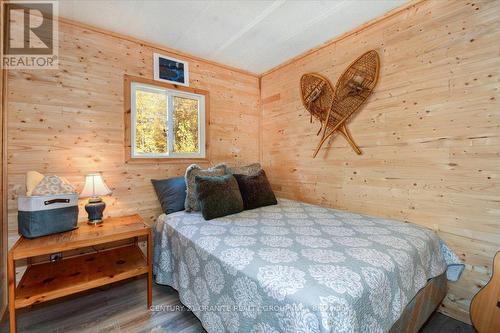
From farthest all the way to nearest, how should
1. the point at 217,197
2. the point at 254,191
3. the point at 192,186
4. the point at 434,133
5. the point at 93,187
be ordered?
the point at 254,191
the point at 192,186
the point at 217,197
the point at 93,187
the point at 434,133

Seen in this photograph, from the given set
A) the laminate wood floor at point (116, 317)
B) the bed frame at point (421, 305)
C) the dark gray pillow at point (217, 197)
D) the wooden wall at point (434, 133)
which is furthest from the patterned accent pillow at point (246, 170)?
the bed frame at point (421, 305)

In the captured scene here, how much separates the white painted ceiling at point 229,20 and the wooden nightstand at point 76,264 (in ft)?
5.88

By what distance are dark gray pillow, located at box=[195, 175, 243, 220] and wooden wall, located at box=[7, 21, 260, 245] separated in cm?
72

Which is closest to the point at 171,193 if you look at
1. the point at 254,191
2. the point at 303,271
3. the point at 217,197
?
the point at 217,197

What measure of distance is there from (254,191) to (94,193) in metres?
1.42

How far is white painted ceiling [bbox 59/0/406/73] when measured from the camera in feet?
6.04

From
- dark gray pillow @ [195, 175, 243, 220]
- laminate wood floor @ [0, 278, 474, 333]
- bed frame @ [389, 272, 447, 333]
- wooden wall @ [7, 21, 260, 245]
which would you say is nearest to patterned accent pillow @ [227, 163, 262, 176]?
dark gray pillow @ [195, 175, 243, 220]

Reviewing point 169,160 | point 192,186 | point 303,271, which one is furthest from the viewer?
point 169,160

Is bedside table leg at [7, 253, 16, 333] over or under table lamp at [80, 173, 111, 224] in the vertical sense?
under

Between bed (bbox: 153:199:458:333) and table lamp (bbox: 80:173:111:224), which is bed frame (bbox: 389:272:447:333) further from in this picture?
table lamp (bbox: 80:173:111:224)

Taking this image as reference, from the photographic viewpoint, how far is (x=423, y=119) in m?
1.82

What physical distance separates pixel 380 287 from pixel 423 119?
1.46 metres

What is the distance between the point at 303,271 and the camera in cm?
105

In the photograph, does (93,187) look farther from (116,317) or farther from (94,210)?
(116,317)
